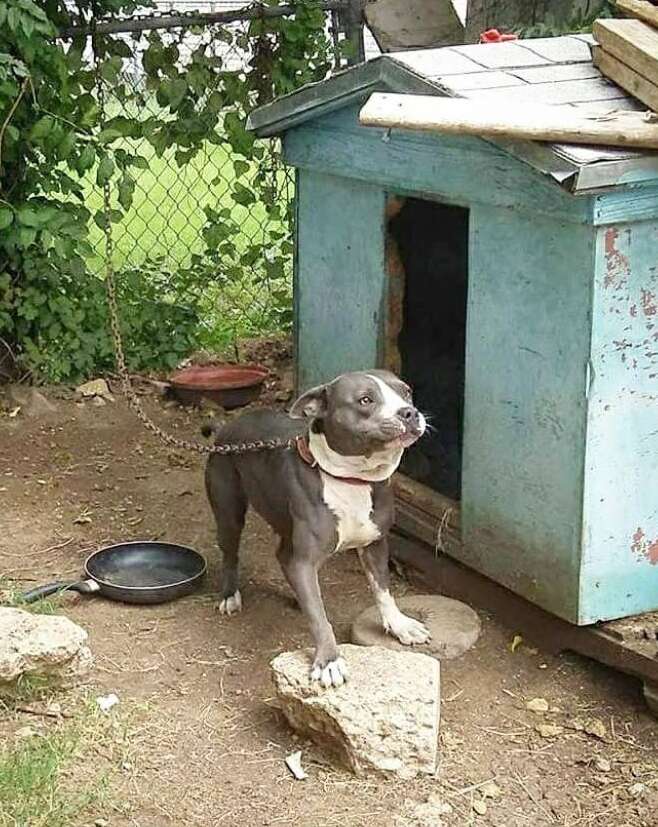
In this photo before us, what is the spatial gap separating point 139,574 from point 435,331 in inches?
58.2

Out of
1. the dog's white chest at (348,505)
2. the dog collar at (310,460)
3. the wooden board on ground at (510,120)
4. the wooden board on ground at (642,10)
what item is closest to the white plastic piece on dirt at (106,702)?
the dog's white chest at (348,505)

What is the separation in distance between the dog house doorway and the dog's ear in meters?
1.04

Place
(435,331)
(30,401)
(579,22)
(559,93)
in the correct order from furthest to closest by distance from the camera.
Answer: (30,401) → (579,22) → (435,331) → (559,93)

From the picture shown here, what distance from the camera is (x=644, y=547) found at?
→ 166 inches

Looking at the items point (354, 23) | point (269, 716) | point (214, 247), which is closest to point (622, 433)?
point (269, 716)

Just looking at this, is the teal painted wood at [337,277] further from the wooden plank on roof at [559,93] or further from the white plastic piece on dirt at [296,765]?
the white plastic piece on dirt at [296,765]

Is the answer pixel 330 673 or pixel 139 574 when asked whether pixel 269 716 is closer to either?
pixel 330 673

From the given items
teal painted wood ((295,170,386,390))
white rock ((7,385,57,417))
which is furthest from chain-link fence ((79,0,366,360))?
teal painted wood ((295,170,386,390))

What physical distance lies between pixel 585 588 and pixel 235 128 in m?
3.61

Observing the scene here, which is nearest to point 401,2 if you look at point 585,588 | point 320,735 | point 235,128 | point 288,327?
point 235,128

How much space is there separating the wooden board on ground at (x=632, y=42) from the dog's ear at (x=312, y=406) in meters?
1.31

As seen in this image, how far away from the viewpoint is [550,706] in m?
4.16

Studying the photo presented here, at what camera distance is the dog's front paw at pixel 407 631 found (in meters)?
4.36

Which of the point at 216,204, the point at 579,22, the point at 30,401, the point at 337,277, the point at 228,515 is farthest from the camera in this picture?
the point at 216,204
